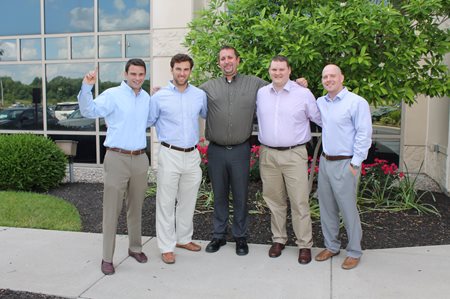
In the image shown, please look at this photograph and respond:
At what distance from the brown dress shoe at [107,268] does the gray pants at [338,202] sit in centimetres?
204

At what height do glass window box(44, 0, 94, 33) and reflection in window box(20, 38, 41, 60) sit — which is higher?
glass window box(44, 0, 94, 33)

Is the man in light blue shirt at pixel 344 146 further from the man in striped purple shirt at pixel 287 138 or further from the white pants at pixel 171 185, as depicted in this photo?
the white pants at pixel 171 185

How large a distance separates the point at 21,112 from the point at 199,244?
8.00 meters

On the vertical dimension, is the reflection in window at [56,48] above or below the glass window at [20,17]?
below

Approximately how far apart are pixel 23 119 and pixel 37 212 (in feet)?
18.3

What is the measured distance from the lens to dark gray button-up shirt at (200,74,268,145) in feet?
14.7

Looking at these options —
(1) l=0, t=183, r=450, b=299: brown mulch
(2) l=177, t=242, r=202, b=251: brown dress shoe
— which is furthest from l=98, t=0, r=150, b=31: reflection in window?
(2) l=177, t=242, r=202, b=251: brown dress shoe

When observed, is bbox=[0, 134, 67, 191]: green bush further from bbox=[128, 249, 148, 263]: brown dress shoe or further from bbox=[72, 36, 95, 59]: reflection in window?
bbox=[128, 249, 148, 263]: brown dress shoe

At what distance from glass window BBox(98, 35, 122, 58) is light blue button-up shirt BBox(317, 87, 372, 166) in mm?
7070

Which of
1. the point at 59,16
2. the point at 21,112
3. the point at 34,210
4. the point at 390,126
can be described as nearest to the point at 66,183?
the point at 34,210

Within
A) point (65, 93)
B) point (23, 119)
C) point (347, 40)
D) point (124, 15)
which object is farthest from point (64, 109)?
point (347, 40)

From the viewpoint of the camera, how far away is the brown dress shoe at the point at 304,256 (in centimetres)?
437

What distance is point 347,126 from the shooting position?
13.4 ft

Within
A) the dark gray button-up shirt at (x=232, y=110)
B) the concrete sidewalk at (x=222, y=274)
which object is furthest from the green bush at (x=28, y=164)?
the dark gray button-up shirt at (x=232, y=110)
